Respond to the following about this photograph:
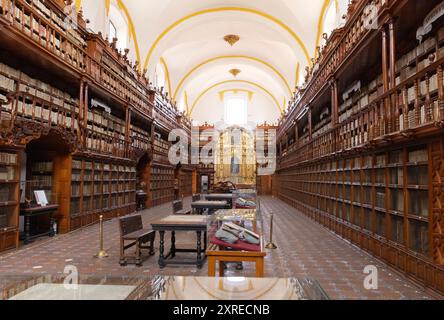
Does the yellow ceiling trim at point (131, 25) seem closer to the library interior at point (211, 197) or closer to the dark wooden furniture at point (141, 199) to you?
the library interior at point (211, 197)

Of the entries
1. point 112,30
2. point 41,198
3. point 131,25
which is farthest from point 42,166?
point 131,25

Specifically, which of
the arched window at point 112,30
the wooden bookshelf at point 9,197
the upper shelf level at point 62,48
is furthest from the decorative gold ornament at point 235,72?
the wooden bookshelf at point 9,197

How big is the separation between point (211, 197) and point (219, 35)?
10129mm

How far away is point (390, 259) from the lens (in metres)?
4.79

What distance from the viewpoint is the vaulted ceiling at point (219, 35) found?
12812 millimetres

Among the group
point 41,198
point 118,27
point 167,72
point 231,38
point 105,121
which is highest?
point 231,38

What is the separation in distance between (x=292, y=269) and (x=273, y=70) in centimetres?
1844

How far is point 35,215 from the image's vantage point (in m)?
7.18

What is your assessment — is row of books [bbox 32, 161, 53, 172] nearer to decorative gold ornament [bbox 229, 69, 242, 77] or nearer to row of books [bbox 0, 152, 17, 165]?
row of books [bbox 0, 152, 17, 165]

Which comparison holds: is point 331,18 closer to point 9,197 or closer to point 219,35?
point 219,35

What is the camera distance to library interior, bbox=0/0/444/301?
3.62m
